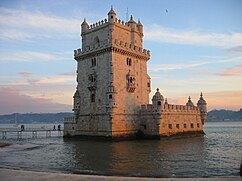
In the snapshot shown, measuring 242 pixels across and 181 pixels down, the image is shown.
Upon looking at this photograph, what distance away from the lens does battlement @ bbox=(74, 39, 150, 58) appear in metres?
42.1

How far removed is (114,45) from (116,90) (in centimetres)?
722

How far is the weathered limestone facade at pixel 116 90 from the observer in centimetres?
4143

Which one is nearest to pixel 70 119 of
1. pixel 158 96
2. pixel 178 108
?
pixel 158 96

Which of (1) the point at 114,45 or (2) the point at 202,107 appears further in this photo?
(2) the point at 202,107

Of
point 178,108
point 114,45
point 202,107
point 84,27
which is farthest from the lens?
point 202,107

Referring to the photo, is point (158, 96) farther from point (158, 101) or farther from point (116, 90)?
point (116, 90)

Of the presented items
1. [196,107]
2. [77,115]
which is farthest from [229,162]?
[196,107]

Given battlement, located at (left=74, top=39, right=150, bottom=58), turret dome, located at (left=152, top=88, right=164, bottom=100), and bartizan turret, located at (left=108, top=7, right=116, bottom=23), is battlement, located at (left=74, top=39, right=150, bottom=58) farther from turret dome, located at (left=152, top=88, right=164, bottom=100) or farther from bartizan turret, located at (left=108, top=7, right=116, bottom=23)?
turret dome, located at (left=152, top=88, right=164, bottom=100)

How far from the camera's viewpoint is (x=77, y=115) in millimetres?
46312

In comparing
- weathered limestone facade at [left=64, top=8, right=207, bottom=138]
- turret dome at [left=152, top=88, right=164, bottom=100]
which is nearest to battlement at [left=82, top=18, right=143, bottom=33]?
weathered limestone facade at [left=64, top=8, right=207, bottom=138]

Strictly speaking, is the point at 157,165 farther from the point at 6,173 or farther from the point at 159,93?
the point at 159,93

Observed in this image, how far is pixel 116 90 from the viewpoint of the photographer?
40.9 meters

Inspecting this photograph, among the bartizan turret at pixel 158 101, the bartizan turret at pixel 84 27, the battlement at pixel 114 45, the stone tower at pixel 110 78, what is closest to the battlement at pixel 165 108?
the bartizan turret at pixel 158 101

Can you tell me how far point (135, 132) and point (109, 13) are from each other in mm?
20165
